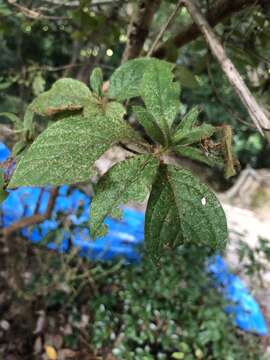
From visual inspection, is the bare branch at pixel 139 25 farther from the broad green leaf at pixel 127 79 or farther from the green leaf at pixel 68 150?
the green leaf at pixel 68 150

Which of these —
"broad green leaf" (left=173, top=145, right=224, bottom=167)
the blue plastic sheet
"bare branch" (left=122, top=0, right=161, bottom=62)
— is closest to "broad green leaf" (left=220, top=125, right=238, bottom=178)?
"broad green leaf" (left=173, top=145, right=224, bottom=167)

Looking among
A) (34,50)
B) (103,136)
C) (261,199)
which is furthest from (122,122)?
(261,199)

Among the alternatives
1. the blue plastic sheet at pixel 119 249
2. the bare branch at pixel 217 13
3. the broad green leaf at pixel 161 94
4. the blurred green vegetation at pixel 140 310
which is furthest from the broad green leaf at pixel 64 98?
the blue plastic sheet at pixel 119 249

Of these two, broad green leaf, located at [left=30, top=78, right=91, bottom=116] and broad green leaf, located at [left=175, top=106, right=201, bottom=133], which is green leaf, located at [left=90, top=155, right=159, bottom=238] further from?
broad green leaf, located at [left=30, top=78, right=91, bottom=116]

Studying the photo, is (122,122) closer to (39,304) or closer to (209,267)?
(39,304)

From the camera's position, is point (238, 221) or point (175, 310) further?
point (238, 221)

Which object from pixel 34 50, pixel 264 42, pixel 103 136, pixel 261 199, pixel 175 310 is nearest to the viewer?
pixel 103 136

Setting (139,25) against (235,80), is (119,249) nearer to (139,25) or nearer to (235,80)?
(139,25)
